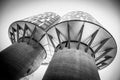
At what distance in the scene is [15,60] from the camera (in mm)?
11031

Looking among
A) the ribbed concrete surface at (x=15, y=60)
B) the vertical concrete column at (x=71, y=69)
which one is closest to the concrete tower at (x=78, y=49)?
the vertical concrete column at (x=71, y=69)

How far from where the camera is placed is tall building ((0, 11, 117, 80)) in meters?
7.87

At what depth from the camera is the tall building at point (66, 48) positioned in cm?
787

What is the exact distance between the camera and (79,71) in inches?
298

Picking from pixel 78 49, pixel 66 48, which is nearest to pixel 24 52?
pixel 66 48

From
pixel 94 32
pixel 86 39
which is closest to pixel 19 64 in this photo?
pixel 86 39

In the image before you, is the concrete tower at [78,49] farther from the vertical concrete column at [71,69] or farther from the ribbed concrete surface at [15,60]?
the ribbed concrete surface at [15,60]

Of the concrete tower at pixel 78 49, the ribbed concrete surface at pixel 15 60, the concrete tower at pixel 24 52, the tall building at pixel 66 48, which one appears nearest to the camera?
the concrete tower at pixel 78 49

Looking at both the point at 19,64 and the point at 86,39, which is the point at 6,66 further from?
the point at 86,39

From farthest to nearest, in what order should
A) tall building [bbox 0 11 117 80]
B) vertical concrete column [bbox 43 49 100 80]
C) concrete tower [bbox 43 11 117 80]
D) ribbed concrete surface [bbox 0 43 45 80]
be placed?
ribbed concrete surface [bbox 0 43 45 80], tall building [bbox 0 11 117 80], concrete tower [bbox 43 11 117 80], vertical concrete column [bbox 43 49 100 80]

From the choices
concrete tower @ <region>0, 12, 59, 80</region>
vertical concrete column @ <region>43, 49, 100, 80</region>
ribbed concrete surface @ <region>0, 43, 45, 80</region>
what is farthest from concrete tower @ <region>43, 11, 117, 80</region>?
ribbed concrete surface @ <region>0, 43, 45, 80</region>

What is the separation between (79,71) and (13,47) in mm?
7473

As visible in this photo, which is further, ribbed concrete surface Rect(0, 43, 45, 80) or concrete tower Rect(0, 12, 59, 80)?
concrete tower Rect(0, 12, 59, 80)

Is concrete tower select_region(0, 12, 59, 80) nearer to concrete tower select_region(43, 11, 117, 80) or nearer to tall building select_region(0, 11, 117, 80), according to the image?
tall building select_region(0, 11, 117, 80)
